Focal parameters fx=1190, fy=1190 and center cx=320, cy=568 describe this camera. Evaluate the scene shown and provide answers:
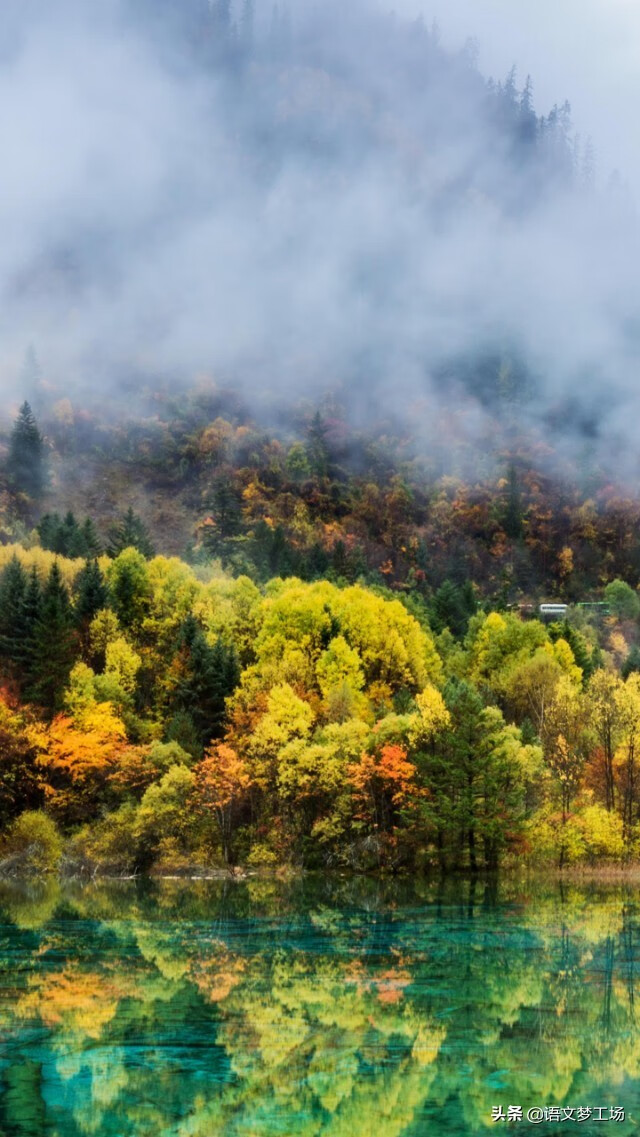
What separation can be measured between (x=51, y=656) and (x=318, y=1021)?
61.4m

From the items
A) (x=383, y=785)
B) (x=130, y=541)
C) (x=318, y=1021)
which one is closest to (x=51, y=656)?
(x=383, y=785)

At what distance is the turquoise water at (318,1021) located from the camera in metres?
20.4

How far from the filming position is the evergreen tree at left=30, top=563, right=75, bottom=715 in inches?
3324

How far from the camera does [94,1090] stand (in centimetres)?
2180

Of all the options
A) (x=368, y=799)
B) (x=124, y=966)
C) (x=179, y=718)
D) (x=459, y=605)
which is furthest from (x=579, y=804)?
(x=459, y=605)

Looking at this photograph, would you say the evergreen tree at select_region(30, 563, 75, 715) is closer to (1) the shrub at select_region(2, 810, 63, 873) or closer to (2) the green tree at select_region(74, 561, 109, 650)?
(2) the green tree at select_region(74, 561, 109, 650)

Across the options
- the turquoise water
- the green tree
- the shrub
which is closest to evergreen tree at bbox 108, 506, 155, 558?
the green tree

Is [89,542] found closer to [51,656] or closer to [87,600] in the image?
[87,600]

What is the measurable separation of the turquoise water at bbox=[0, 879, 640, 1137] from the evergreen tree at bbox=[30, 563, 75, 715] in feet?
118

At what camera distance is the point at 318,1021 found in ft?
90.2

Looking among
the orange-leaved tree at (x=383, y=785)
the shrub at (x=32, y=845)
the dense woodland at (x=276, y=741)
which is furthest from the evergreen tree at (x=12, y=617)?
the orange-leaved tree at (x=383, y=785)

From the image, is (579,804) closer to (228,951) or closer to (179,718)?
(179,718)

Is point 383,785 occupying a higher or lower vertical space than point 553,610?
lower

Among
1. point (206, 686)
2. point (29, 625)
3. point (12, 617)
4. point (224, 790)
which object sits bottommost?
point (224, 790)
